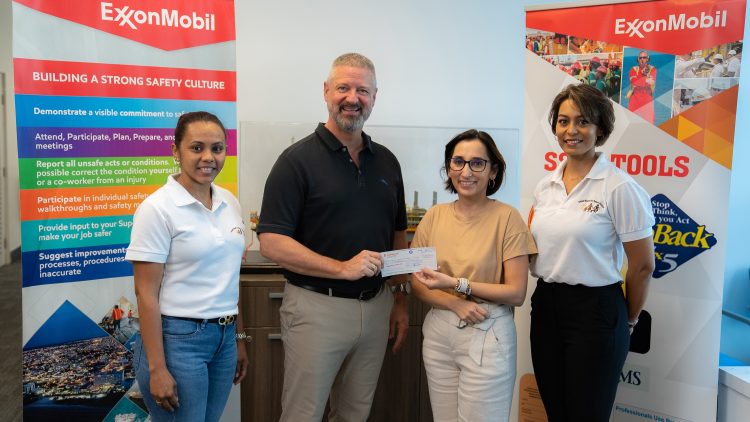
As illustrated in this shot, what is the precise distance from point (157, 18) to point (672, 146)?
7.93 feet

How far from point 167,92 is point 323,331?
1357mm

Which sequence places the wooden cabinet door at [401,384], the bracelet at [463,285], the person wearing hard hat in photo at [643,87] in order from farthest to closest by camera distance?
the wooden cabinet door at [401,384], the person wearing hard hat in photo at [643,87], the bracelet at [463,285]

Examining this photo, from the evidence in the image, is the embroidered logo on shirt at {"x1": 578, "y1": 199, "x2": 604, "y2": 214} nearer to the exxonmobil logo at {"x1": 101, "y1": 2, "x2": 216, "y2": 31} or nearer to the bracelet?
the bracelet

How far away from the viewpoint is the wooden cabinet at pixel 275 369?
279cm

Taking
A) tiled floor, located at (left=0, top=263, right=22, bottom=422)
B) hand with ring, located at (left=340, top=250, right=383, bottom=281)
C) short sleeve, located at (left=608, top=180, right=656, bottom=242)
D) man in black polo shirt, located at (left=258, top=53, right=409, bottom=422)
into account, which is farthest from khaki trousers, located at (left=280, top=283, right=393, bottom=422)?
tiled floor, located at (left=0, top=263, right=22, bottom=422)

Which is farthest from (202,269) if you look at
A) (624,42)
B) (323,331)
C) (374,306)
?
(624,42)

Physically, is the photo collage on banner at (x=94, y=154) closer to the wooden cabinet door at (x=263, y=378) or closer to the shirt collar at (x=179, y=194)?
the wooden cabinet door at (x=263, y=378)

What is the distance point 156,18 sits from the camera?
2.35 meters

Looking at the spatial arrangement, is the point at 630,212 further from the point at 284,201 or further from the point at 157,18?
the point at 157,18

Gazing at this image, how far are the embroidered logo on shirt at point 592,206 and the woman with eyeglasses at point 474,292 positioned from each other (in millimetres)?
224

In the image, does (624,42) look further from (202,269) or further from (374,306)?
(202,269)

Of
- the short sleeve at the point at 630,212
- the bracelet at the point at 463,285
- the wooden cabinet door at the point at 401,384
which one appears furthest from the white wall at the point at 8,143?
the short sleeve at the point at 630,212

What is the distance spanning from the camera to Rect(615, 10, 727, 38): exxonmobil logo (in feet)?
7.25

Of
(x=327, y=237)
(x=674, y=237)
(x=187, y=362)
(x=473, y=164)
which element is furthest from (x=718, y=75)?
(x=187, y=362)
